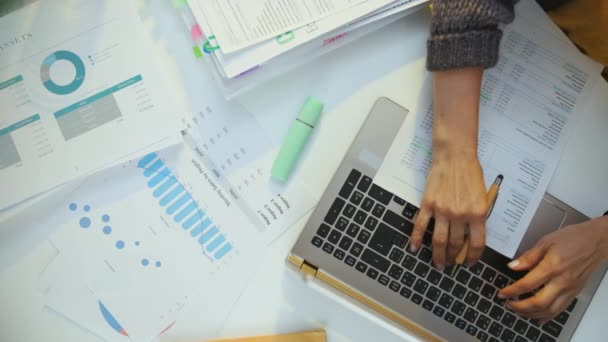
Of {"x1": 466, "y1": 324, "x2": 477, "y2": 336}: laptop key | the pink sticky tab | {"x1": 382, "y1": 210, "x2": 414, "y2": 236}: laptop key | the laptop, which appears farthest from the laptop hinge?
the pink sticky tab

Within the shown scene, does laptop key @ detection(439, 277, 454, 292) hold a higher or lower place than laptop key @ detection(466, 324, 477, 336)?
higher

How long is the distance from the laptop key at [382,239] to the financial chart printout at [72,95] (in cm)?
29

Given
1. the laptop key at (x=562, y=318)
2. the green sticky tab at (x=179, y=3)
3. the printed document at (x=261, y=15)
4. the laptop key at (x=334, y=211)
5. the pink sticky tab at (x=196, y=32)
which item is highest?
the printed document at (x=261, y=15)

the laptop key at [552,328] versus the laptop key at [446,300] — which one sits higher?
the laptop key at [552,328]

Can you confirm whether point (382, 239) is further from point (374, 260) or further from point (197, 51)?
point (197, 51)

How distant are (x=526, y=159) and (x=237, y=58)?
1.29 feet

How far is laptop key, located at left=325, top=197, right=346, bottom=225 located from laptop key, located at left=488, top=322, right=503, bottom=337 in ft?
0.81

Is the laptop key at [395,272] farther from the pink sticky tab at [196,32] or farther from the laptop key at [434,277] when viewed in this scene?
the pink sticky tab at [196,32]

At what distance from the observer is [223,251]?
65 centimetres

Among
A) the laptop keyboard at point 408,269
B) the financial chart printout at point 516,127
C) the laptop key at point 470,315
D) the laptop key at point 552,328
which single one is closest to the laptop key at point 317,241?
the laptop keyboard at point 408,269

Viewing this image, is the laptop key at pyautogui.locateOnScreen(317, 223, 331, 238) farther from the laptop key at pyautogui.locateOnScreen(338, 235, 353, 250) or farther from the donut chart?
the donut chart

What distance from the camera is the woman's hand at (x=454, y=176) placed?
0.62m

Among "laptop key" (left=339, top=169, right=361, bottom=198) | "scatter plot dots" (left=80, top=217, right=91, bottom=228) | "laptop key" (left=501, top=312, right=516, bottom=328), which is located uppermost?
"laptop key" (left=339, top=169, right=361, bottom=198)

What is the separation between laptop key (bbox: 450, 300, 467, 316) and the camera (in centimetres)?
65
